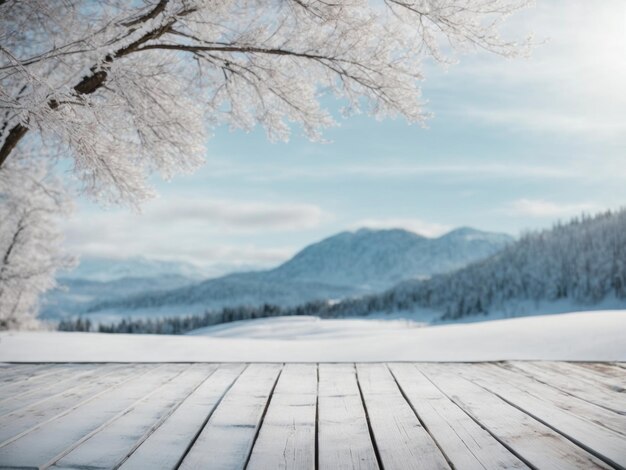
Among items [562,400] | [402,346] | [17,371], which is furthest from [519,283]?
[17,371]

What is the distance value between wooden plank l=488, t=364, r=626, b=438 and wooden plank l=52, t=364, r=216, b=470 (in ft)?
9.09

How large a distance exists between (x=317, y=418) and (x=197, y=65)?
18.5 feet

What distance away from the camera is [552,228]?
2776 inches

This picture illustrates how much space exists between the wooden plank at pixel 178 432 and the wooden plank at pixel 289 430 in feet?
1.33

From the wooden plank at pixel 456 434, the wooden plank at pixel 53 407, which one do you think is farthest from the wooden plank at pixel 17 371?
the wooden plank at pixel 456 434

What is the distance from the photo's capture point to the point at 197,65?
7.32m

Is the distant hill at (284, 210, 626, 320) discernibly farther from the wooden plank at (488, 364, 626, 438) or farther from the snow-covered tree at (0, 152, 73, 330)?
the wooden plank at (488, 364, 626, 438)

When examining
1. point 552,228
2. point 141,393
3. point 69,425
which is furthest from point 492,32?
point 552,228

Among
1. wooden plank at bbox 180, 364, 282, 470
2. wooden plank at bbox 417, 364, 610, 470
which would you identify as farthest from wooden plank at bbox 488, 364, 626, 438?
wooden plank at bbox 180, 364, 282, 470

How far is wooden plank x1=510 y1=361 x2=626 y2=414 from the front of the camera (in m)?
3.76

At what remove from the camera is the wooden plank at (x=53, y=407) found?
3134 millimetres

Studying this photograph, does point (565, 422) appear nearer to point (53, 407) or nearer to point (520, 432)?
point (520, 432)

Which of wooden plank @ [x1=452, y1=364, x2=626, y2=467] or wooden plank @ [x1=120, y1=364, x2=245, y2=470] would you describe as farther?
wooden plank @ [x1=452, y1=364, x2=626, y2=467]

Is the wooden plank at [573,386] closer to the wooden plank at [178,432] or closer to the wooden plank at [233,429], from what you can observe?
the wooden plank at [233,429]
